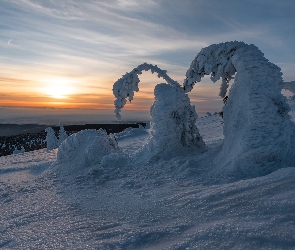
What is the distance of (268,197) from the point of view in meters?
3.93

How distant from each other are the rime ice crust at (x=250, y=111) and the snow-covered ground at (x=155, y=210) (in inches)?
31.8

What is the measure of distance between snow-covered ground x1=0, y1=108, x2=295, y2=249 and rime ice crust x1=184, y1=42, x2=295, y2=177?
81 cm

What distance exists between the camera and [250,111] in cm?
686

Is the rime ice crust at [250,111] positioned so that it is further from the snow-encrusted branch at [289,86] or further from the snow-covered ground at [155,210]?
the snow-covered ground at [155,210]

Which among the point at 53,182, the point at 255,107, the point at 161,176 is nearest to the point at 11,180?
the point at 53,182

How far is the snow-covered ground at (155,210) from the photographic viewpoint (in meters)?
3.30

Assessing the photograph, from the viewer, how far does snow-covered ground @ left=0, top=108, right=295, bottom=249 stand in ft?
10.8

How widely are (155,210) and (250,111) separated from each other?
3.47 meters

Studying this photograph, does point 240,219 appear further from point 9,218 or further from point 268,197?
point 9,218

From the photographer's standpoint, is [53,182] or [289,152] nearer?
[289,152]

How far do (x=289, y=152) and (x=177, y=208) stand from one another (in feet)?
10.7

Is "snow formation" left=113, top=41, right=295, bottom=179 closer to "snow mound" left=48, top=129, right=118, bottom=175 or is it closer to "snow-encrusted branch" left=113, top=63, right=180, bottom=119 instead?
"snow-encrusted branch" left=113, top=63, right=180, bottom=119

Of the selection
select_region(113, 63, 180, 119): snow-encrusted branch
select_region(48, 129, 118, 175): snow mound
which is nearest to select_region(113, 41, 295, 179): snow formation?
select_region(113, 63, 180, 119): snow-encrusted branch

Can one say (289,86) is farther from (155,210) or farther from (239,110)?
(155,210)
